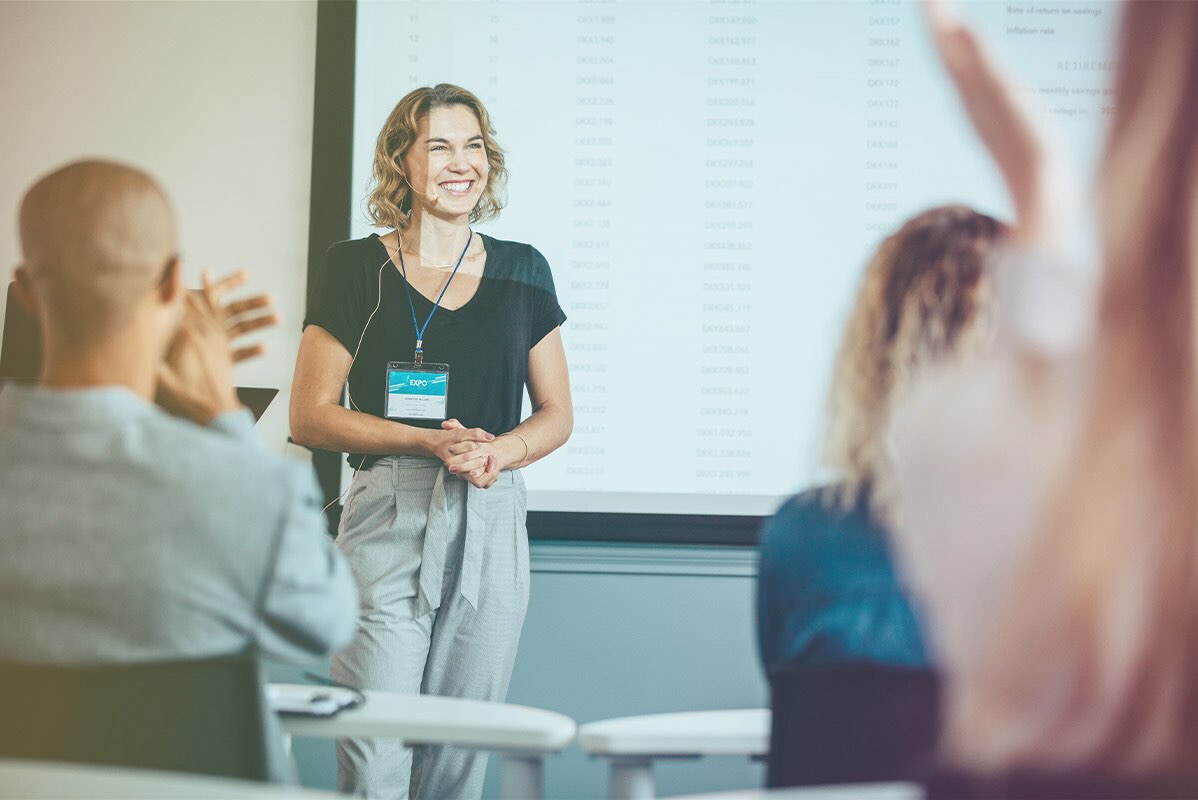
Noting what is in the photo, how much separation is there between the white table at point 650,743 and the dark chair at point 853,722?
178mm

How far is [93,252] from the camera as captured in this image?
125 centimetres

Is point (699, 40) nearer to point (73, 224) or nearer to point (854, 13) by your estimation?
point (854, 13)

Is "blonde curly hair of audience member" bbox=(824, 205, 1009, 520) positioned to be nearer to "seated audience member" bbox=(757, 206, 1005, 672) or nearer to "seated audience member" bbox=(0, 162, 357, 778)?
"seated audience member" bbox=(757, 206, 1005, 672)

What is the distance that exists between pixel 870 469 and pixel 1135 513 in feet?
1.91

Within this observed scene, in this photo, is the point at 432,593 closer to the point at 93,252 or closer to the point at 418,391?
the point at 418,391

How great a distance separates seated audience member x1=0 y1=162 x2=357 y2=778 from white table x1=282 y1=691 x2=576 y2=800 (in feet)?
0.52

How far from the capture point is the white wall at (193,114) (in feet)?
9.96

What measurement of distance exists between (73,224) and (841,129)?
7.40ft

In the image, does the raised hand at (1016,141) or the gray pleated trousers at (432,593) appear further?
the gray pleated trousers at (432,593)

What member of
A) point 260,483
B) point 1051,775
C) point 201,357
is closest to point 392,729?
point 260,483

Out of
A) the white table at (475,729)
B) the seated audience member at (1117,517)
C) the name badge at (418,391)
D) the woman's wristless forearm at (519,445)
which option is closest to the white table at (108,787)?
the white table at (475,729)

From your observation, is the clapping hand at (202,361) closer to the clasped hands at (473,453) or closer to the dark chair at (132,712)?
the dark chair at (132,712)

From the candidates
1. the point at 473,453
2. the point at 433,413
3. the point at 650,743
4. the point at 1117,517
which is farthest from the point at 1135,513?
the point at 433,413

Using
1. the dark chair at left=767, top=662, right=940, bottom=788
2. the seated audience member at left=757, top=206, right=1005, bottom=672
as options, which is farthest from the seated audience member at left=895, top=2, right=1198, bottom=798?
the seated audience member at left=757, top=206, right=1005, bottom=672
